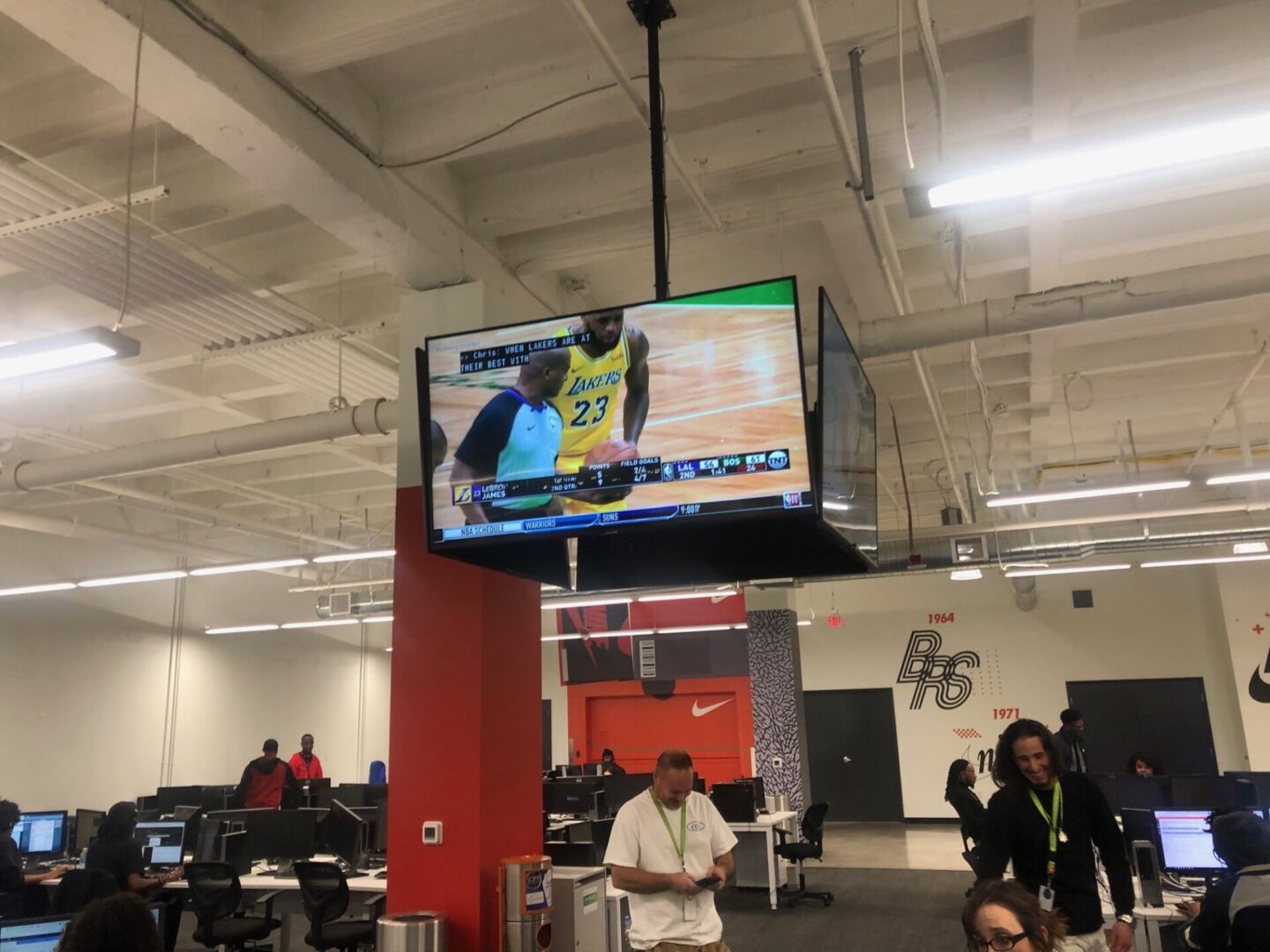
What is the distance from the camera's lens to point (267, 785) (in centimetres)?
944

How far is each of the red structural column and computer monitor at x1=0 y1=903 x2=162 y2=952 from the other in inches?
52.0

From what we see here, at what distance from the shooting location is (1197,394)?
8.64 meters

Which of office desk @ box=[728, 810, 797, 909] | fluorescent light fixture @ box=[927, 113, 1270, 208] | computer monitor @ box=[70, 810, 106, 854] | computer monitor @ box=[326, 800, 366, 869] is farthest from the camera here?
office desk @ box=[728, 810, 797, 909]

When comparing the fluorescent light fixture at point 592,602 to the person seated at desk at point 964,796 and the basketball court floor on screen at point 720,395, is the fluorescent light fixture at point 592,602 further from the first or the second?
the basketball court floor on screen at point 720,395

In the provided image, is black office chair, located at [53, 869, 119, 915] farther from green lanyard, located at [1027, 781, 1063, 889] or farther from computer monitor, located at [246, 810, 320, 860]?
green lanyard, located at [1027, 781, 1063, 889]

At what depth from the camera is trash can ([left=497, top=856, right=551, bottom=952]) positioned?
413 centimetres

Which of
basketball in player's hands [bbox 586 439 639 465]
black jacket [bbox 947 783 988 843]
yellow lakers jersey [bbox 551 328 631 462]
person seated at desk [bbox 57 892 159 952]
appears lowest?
black jacket [bbox 947 783 988 843]

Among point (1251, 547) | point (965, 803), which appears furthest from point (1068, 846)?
point (1251, 547)

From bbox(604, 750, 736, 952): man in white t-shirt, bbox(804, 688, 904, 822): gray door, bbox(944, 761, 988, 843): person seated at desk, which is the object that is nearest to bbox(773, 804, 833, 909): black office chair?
bbox(944, 761, 988, 843): person seated at desk

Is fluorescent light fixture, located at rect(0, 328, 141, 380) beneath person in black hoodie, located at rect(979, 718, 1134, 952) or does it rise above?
above

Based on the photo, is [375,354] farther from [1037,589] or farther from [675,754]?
[1037,589]

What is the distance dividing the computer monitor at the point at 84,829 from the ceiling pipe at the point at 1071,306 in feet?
25.8

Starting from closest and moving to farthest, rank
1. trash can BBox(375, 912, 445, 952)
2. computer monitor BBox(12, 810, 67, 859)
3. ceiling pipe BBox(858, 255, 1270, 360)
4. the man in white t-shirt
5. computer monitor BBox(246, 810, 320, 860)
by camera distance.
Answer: the man in white t-shirt < trash can BBox(375, 912, 445, 952) < ceiling pipe BBox(858, 255, 1270, 360) < computer monitor BBox(246, 810, 320, 860) < computer monitor BBox(12, 810, 67, 859)

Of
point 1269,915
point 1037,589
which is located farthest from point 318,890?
point 1037,589
